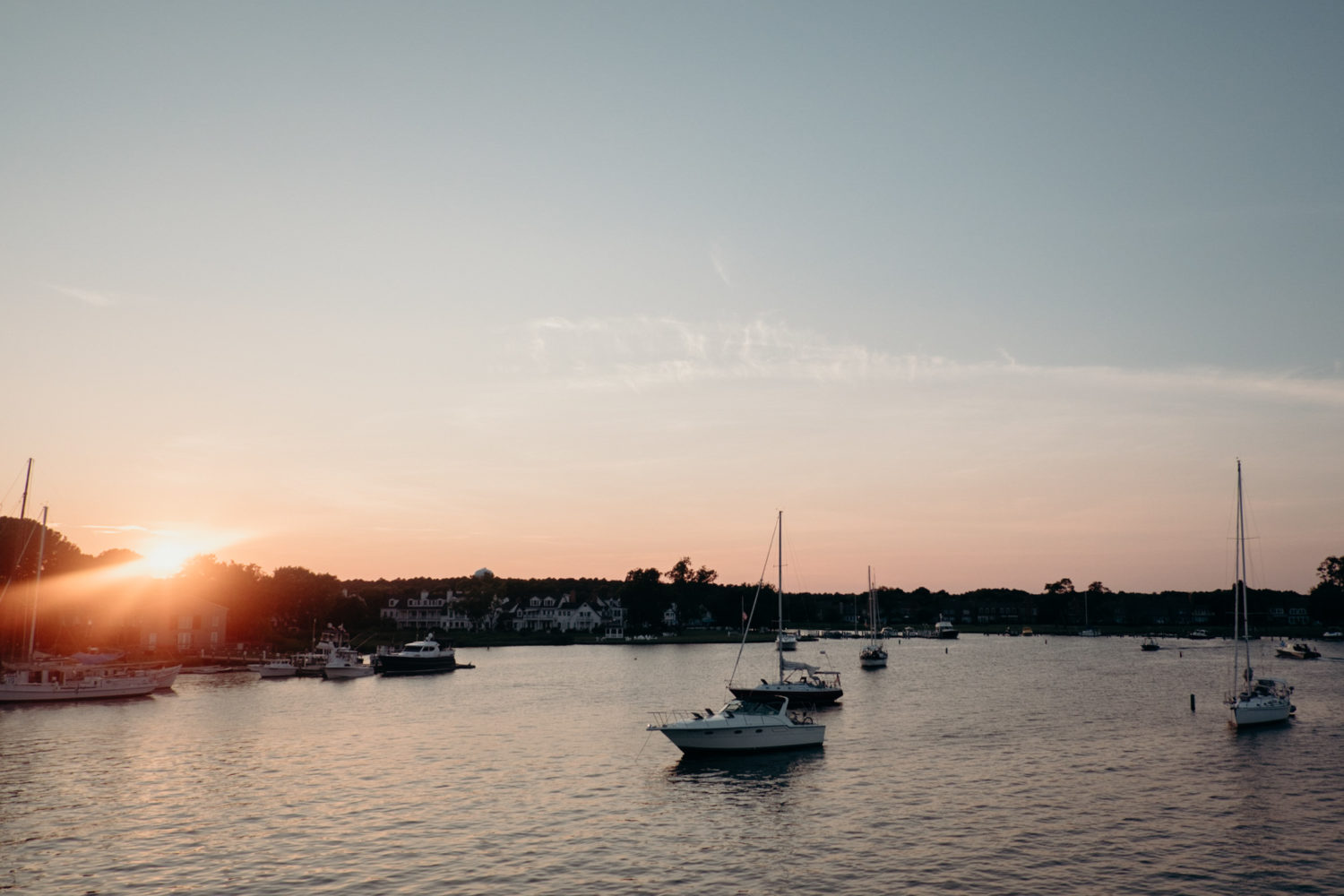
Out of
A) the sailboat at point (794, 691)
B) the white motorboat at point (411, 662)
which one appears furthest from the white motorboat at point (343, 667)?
the sailboat at point (794, 691)

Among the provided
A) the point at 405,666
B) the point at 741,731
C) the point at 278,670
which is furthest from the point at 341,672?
the point at 741,731

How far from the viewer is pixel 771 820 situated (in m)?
42.8

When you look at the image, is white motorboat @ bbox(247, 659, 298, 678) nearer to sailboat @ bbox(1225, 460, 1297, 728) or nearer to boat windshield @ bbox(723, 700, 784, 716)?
boat windshield @ bbox(723, 700, 784, 716)

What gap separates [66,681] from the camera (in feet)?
295

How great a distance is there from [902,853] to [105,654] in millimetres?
130729

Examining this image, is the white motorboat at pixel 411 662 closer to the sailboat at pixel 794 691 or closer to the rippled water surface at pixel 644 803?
the rippled water surface at pixel 644 803

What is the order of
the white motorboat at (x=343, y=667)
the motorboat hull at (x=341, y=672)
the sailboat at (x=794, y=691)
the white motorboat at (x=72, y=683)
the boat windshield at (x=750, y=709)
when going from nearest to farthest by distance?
the boat windshield at (x=750, y=709)
the sailboat at (x=794, y=691)
the white motorboat at (x=72, y=683)
the motorboat hull at (x=341, y=672)
the white motorboat at (x=343, y=667)

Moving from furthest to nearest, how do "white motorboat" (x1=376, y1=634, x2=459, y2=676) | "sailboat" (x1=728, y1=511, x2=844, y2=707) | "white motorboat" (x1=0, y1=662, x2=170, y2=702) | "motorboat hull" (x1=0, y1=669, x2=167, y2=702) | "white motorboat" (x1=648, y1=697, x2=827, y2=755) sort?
"white motorboat" (x1=376, y1=634, x2=459, y2=676)
"white motorboat" (x1=0, y1=662, x2=170, y2=702)
"motorboat hull" (x1=0, y1=669, x2=167, y2=702)
"sailboat" (x1=728, y1=511, x2=844, y2=707)
"white motorboat" (x1=648, y1=697, x2=827, y2=755)

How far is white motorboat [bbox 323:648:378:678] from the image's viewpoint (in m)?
126

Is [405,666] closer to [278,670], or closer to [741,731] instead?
[278,670]

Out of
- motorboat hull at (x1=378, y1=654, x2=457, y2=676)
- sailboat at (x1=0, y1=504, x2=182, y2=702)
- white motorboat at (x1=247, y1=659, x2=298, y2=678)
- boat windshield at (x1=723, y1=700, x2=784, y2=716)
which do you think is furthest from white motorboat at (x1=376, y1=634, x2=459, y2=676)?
boat windshield at (x1=723, y1=700, x2=784, y2=716)

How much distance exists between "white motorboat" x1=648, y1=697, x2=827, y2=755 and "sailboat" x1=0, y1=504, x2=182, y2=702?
6526 cm

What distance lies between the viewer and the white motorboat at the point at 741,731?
187 feet

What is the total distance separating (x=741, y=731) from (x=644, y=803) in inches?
507
